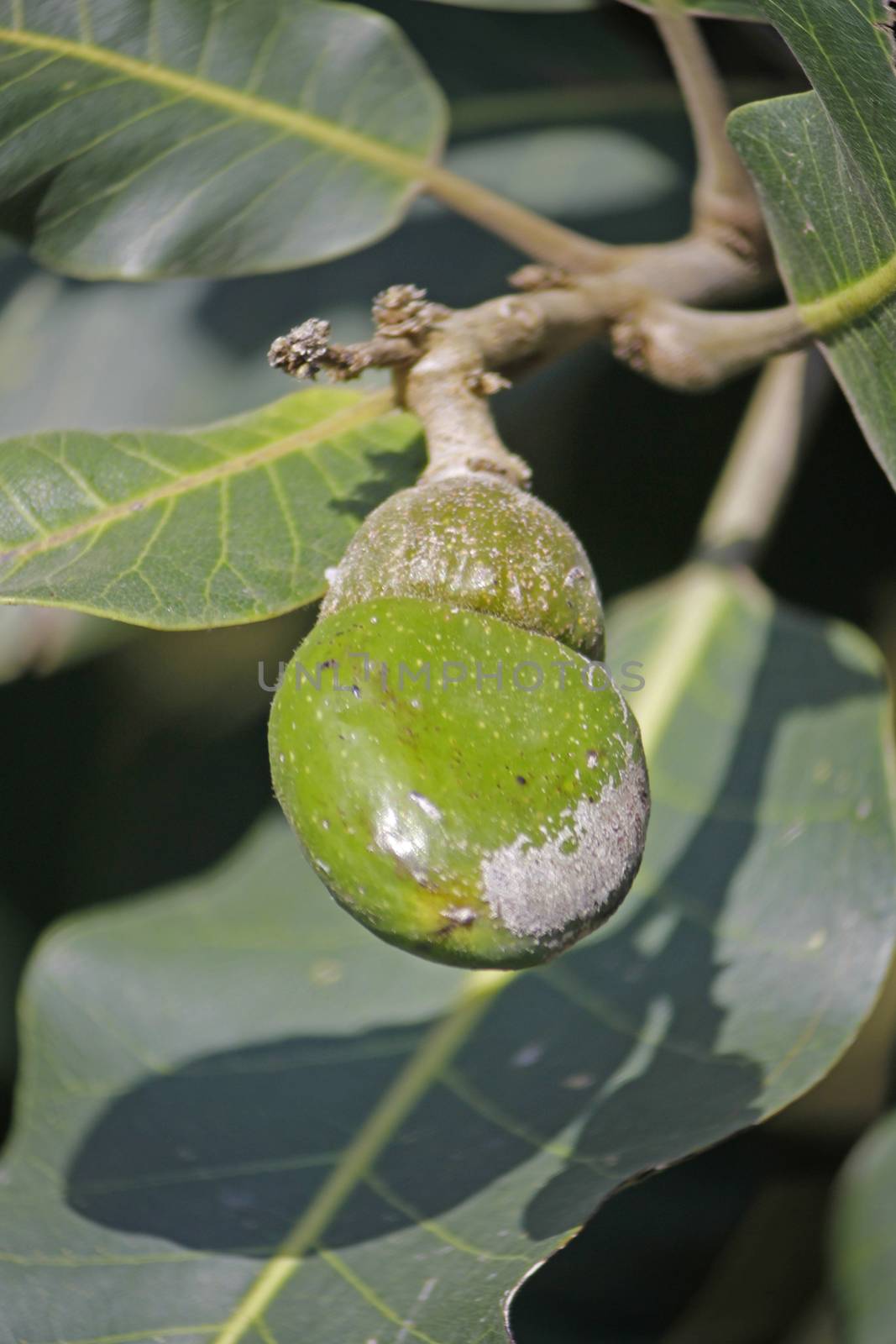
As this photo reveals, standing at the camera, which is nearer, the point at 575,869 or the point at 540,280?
the point at 575,869

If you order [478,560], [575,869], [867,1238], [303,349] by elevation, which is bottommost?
[867,1238]

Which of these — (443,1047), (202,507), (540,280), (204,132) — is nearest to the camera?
(202,507)

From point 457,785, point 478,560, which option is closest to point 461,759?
point 457,785

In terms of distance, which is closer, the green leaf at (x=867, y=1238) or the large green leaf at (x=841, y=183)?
the large green leaf at (x=841, y=183)

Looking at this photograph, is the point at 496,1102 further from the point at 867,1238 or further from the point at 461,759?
the point at 461,759

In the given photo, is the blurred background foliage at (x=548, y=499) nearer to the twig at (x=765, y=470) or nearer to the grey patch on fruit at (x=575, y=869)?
the twig at (x=765, y=470)

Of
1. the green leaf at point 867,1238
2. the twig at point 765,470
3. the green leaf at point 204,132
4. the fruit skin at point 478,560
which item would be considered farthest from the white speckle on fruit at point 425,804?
the green leaf at point 867,1238

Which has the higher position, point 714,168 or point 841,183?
point 841,183
